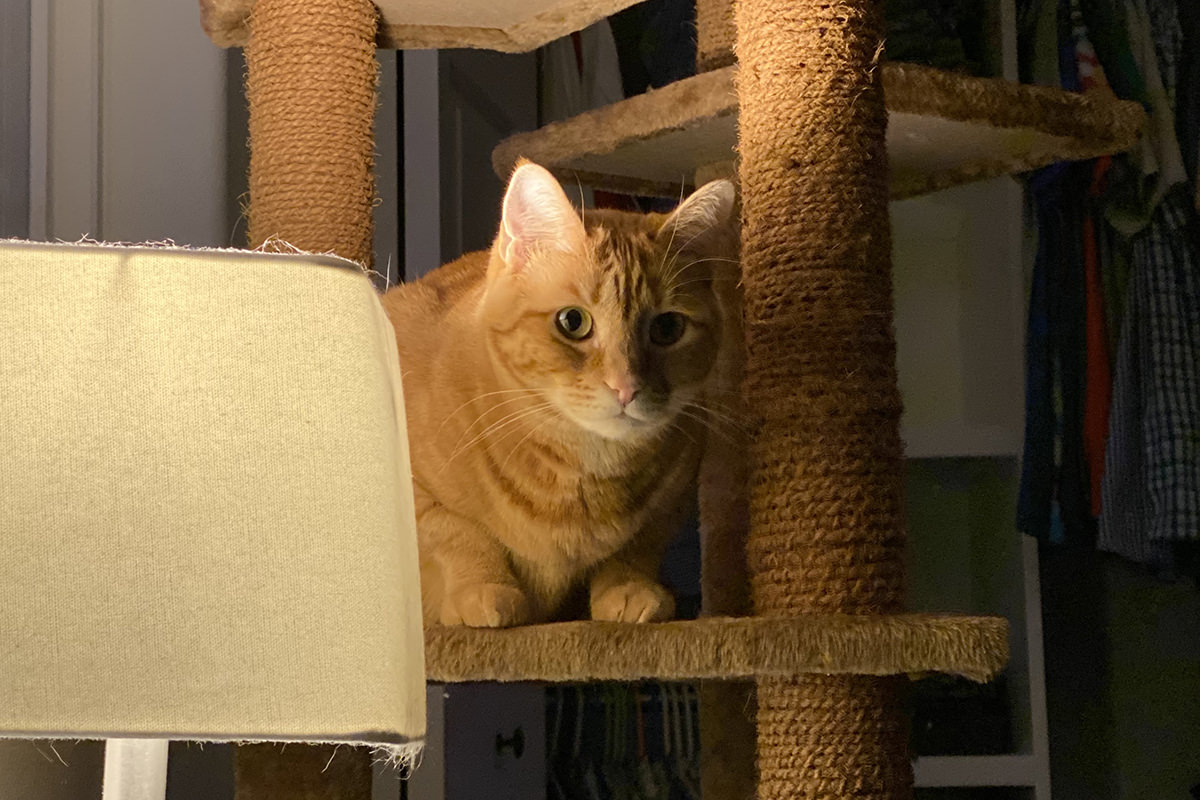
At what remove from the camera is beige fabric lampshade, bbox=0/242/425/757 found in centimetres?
51

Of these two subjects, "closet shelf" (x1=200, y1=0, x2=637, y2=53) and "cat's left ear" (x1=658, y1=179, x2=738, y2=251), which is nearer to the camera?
"cat's left ear" (x1=658, y1=179, x2=738, y2=251)

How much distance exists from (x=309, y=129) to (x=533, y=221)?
0.99 feet

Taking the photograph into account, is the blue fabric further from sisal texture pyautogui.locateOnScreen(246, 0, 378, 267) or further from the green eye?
sisal texture pyautogui.locateOnScreen(246, 0, 378, 267)

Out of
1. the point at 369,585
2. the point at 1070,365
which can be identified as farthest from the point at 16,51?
the point at 1070,365

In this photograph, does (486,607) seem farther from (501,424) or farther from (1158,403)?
(1158,403)

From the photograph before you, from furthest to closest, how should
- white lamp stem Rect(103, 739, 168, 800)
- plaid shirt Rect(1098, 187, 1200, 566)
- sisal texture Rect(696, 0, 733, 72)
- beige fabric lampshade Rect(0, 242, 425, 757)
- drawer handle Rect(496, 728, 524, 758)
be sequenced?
1. drawer handle Rect(496, 728, 524, 758)
2. plaid shirt Rect(1098, 187, 1200, 566)
3. sisal texture Rect(696, 0, 733, 72)
4. white lamp stem Rect(103, 739, 168, 800)
5. beige fabric lampshade Rect(0, 242, 425, 757)

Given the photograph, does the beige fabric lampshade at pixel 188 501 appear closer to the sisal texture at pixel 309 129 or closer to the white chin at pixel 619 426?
the white chin at pixel 619 426

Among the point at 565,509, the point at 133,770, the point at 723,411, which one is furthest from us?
the point at 723,411

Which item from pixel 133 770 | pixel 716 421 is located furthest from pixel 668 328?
pixel 133 770

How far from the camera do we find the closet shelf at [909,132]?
140 centimetres

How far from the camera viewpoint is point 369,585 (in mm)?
542

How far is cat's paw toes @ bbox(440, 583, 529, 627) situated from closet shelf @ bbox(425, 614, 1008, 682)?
115 mm

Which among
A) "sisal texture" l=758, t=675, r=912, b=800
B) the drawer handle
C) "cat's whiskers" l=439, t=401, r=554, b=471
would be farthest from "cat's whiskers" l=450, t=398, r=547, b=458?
the drawer handle

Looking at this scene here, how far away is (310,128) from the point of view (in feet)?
4.49
